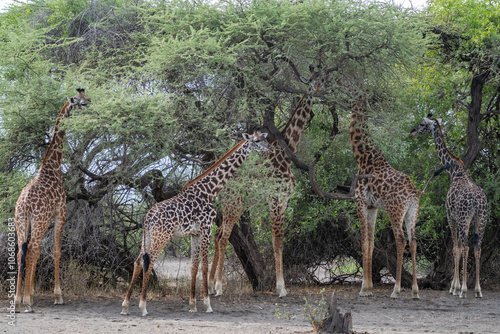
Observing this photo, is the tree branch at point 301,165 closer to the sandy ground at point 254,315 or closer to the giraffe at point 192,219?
the giraffe at point 192,219

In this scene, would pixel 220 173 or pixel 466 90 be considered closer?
pixel 220 173

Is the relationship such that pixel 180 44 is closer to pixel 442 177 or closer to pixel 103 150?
pixel 103 150

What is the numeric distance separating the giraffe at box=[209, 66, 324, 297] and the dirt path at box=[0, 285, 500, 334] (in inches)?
19.2

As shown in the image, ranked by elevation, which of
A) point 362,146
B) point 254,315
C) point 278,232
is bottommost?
point 254,315

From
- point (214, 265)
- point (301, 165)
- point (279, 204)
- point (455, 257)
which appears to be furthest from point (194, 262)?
point (455, 257)

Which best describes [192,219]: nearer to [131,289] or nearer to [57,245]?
[131,289]

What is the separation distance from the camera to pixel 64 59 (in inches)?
451

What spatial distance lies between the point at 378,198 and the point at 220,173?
3235 millimetres

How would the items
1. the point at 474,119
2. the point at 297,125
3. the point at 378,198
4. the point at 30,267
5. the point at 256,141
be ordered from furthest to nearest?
the point at 474,119 < the point at 297,125 < the point at 378,198 < the point at 256,141 < the point at 30,267

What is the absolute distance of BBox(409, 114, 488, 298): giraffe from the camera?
406 inches

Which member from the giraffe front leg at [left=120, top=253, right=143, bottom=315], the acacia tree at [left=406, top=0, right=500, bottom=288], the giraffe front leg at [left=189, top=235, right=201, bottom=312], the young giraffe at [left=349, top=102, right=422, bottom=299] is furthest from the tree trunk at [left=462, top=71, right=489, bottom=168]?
the giraffe front leg at [left=120, top=253, right=143, bottom=315]

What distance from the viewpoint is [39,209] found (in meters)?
7.95

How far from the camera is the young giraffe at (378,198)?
32.5 ft

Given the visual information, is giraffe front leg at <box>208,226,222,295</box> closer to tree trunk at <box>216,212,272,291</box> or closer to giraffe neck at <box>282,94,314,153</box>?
tree trunk at <box>216,212,272,291</box>
